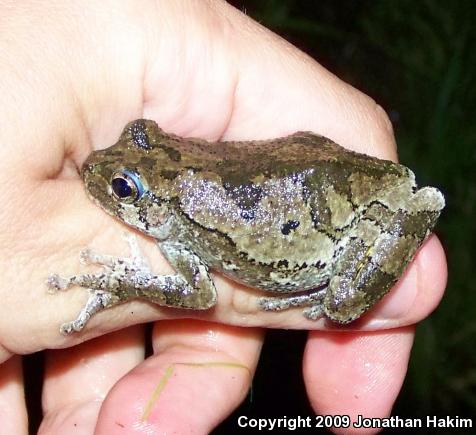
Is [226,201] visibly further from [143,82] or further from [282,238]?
[143,82]

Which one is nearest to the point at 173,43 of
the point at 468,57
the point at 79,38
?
the point at 79,38

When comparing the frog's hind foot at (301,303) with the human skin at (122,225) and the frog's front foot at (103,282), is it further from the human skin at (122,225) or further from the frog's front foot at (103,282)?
the frog's front foot at (103,282)

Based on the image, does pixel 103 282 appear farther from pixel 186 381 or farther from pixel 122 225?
pixel 186 381

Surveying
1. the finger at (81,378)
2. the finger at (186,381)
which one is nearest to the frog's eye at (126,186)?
the finger at (186,381)

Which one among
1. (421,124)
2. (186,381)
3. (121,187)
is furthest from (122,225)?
(421,124)

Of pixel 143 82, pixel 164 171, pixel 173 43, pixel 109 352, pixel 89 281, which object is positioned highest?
pixel 173 43

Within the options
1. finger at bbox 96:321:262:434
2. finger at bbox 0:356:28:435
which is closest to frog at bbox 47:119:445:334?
finger at bbox 96:321:262:434
